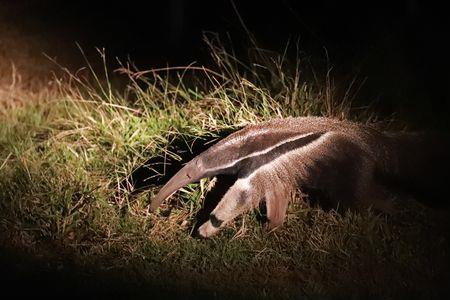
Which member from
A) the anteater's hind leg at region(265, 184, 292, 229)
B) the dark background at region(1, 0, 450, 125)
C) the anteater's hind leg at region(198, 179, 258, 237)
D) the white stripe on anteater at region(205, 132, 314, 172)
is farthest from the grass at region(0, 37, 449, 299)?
the dark background at region(1, 0, 450, 125)

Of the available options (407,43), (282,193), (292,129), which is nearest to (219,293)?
(282,193)

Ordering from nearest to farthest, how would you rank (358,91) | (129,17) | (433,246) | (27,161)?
(433,246)
(27,161)
(358,91)
(129,17)

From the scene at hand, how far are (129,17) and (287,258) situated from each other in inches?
250

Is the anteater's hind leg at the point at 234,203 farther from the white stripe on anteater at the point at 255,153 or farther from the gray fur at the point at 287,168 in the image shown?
the white stripe on anteater at the point at 255,153

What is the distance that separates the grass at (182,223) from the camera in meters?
4.77

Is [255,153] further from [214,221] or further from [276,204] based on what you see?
[214,221]

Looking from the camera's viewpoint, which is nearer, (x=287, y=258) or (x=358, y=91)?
(x=287, y=258)

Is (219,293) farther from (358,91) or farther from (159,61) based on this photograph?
(159,61)

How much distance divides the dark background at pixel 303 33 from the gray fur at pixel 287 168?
1.47 m

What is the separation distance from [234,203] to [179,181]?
45cm

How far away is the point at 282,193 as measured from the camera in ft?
17.3

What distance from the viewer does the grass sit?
188 inches

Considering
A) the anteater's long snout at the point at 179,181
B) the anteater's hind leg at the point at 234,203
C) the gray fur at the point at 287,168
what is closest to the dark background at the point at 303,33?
the gray fur at the point at 287,168

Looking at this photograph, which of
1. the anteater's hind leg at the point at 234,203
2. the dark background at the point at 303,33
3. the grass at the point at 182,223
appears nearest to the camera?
the grass at the point at 182,223
